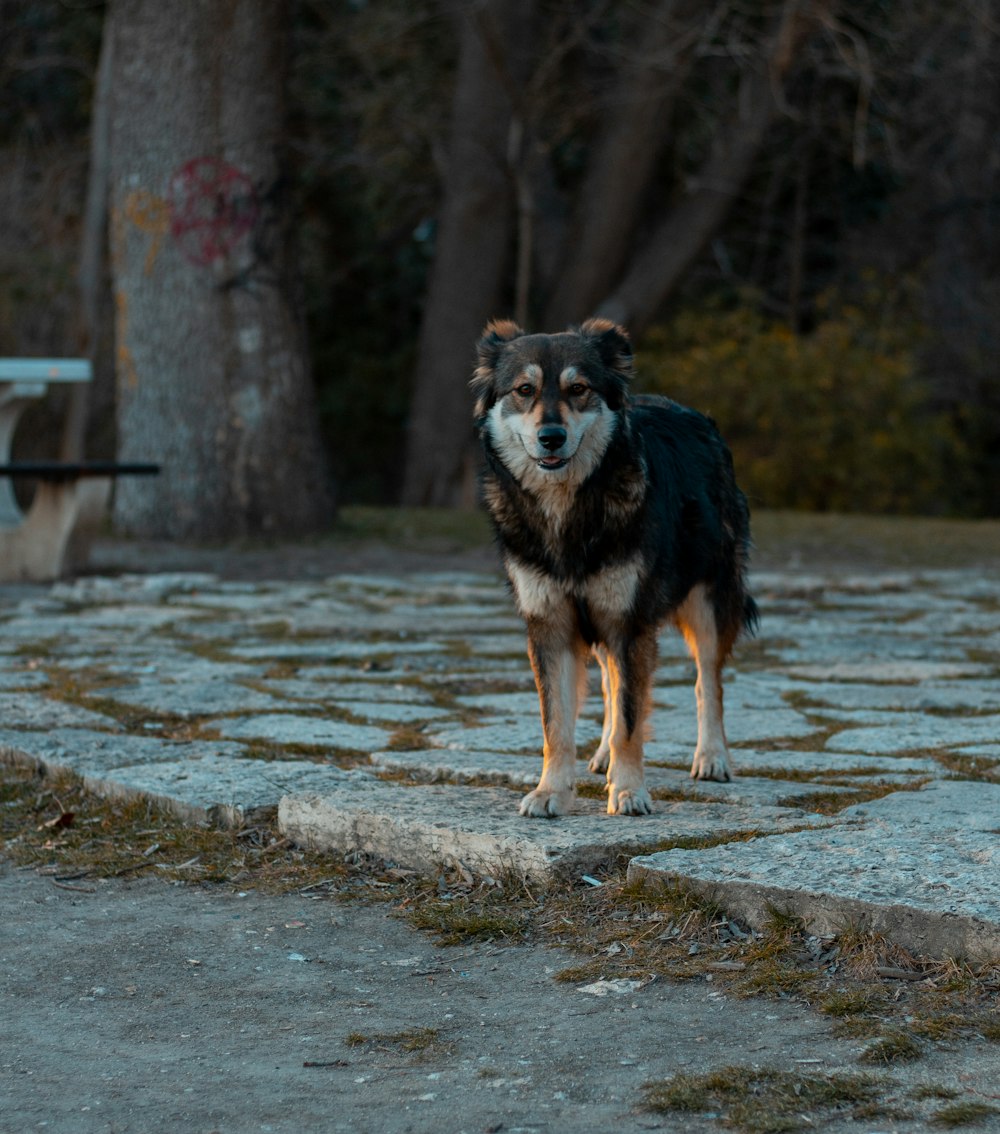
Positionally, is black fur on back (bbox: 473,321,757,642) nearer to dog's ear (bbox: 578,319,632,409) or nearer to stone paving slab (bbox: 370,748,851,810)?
dog's ear (bbox: 578,319,632,409)

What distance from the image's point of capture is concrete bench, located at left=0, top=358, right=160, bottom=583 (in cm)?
930

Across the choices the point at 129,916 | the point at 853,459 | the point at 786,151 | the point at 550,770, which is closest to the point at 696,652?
the point at 550,770

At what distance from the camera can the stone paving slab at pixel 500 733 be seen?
356 centimetres

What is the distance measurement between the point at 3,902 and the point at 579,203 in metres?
13.6

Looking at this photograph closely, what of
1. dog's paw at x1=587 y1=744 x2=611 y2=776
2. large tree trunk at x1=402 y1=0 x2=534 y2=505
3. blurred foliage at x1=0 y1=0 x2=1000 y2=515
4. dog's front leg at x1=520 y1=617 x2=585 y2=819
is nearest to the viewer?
dog's front leg at x1=520 y1=617 x2=585 y2=819

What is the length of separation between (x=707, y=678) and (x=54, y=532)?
593 centimetres

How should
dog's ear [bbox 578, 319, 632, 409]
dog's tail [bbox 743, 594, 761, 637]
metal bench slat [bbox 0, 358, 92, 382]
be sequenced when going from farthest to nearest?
1. metal bench slat [bbox 0, 358, 92, 382]
2. dog's tail [bbox 743, 594, 761, 637]
3. dog's ear [bbox 578, 319, 632, 409]

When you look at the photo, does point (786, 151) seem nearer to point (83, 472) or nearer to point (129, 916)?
point (83, 472)

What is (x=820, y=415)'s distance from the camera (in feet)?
53.9

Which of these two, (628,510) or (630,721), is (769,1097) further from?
(628,510)

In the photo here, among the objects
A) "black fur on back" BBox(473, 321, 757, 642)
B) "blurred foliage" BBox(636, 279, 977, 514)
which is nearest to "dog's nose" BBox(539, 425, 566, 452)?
"black fur on back" BBox(473, 321, 757, 642)

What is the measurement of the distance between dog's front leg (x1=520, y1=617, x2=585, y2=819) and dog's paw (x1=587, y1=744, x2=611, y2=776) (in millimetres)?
370

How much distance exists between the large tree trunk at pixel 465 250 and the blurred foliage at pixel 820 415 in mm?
2580

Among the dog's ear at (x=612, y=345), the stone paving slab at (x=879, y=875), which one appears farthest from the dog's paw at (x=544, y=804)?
the dog's ear at (x=612, y=345)
